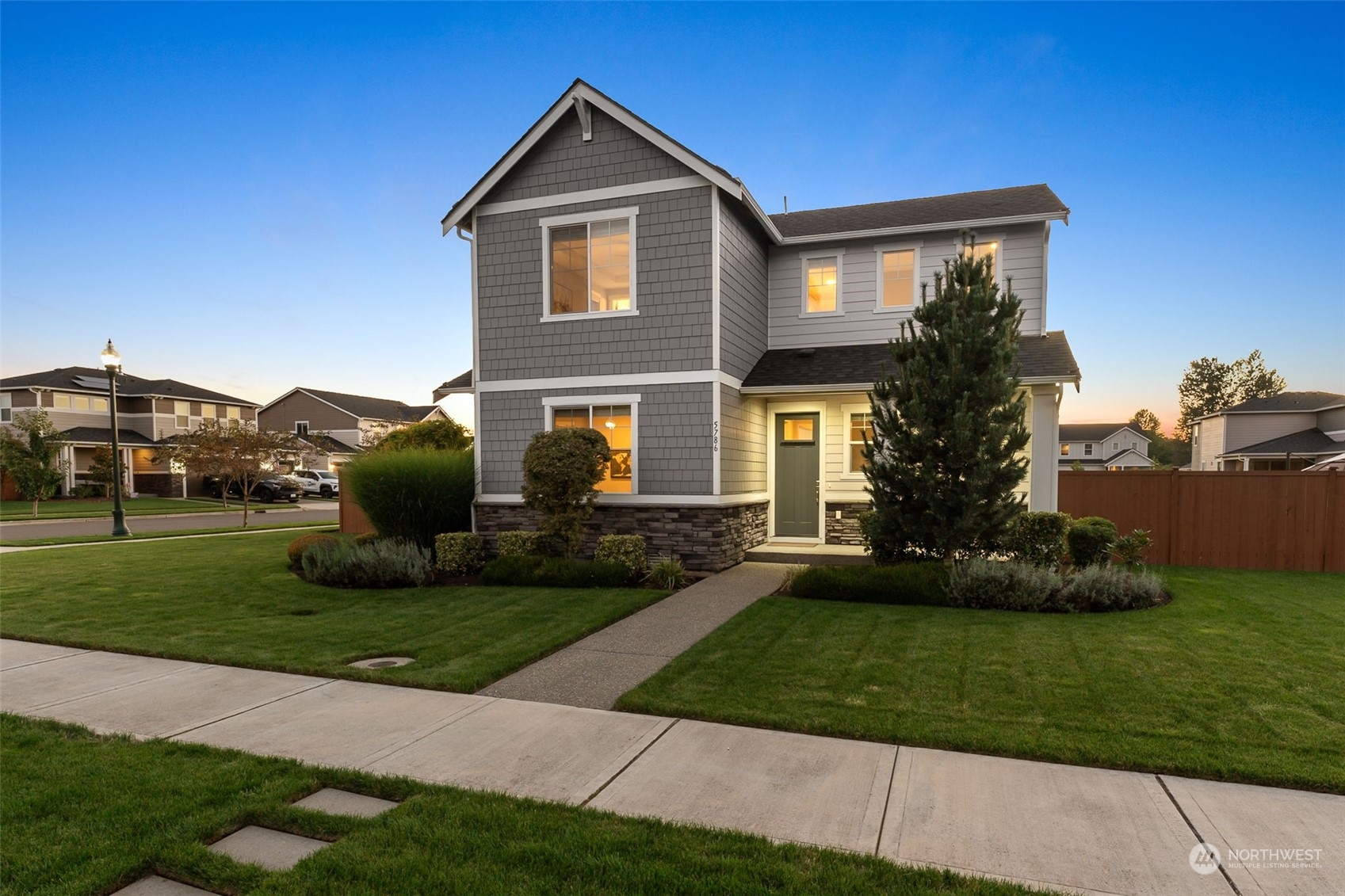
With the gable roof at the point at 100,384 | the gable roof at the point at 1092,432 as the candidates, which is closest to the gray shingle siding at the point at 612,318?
the gable roof at the point at 100,384

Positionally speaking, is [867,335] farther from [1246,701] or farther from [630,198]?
[1246,701]

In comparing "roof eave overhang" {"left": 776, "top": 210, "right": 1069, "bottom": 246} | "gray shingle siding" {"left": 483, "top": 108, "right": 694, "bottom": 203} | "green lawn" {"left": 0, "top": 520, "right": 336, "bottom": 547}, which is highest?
"gray shingle siding" {"left": 483, "top": 108, "right": 694, "bottom": 203}

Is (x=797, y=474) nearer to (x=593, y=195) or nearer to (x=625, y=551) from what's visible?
(x=625, y=551)

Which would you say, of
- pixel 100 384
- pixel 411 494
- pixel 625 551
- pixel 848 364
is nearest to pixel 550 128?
pixel 848 364

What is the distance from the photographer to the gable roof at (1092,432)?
64250 mm

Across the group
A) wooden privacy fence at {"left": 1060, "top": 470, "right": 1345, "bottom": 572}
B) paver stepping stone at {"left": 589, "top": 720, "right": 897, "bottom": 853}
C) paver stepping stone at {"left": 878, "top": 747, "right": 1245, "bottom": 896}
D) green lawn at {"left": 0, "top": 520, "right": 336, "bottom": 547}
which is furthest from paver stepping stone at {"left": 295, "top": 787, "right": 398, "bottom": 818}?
green lawn at {"left": 0, "top": 520, "right": 336, "bottom": 547}

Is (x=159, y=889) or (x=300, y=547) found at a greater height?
(x=159, y=889)

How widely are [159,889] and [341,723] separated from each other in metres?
1.90

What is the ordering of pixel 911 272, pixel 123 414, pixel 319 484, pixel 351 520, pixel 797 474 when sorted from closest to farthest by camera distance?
pixel 911 272 → pixel 797 474 → pixel 351 520 → pixel 123 414 → pixel 319 484

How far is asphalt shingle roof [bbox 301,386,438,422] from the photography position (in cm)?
5075

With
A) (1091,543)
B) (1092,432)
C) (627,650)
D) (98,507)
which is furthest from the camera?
(1092,432)

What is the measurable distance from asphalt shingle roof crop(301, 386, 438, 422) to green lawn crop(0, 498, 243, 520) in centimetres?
1482

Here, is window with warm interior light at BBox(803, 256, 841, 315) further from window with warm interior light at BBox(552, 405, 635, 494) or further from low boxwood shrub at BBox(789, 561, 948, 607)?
low boxwood shrub at BBox(789, 561, 948, 607)

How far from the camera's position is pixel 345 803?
135 inches
